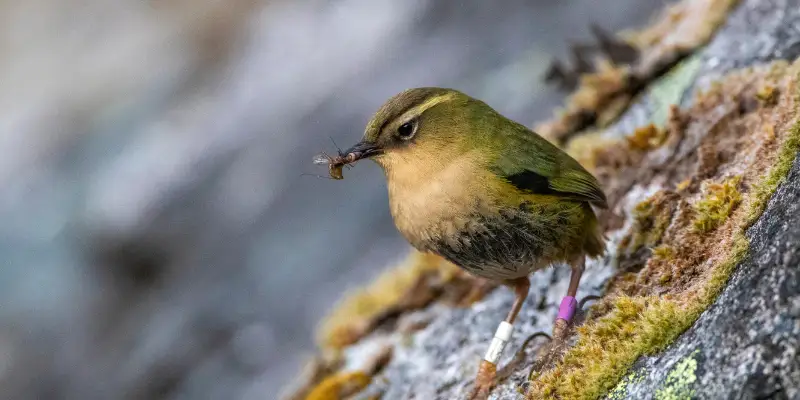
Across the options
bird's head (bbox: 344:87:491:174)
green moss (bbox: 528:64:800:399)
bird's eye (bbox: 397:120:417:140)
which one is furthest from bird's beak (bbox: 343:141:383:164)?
green moss (bbox: 528:64:800:399)

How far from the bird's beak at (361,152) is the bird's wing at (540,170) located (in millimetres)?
768

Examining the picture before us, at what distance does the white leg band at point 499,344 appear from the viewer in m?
4.70

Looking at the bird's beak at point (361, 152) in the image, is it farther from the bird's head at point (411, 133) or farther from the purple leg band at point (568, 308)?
the purple leg band at point (568, 308)

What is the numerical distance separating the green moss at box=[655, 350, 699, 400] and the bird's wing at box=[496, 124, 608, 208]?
166cm

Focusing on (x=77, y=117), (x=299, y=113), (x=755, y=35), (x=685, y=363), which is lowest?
(x=685, y=363)

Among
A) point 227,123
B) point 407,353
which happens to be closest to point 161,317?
point 227,123

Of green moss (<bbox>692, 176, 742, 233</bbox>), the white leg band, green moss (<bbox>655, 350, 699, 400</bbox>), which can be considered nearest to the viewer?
green moss (<bbox>655, 350, 699, 400</bbox>)

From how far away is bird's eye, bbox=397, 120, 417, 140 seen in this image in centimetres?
455

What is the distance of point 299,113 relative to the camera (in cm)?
941

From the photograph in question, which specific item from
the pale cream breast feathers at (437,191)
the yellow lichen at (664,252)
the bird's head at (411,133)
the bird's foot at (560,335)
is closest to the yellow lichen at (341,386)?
the pale cream breast feathers at (437,191)

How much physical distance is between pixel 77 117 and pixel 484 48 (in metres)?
6.24

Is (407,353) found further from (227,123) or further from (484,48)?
(227,123)

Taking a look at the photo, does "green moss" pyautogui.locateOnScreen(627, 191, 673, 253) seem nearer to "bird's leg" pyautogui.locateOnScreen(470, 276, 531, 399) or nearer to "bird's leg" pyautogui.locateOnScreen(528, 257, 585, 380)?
"bird's leg" pyautogui.locateOnScreen(528, 257, 585, 380)

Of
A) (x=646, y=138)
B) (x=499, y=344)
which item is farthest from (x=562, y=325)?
(x=646, y=138)
